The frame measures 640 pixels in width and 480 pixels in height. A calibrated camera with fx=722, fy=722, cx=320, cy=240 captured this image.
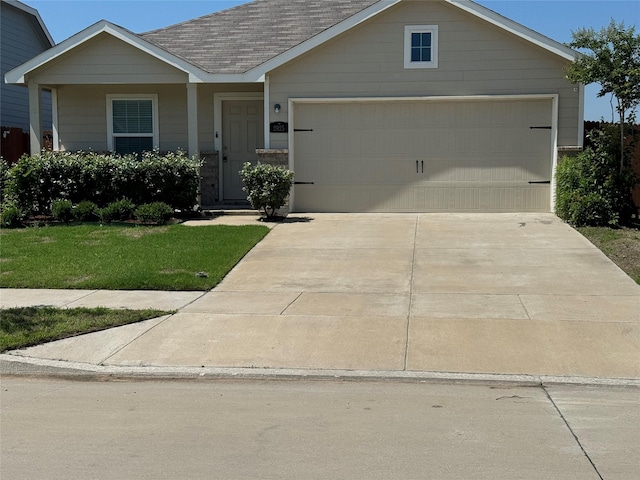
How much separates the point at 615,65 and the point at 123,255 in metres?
9.21

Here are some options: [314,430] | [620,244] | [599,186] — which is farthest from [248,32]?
[314,430]

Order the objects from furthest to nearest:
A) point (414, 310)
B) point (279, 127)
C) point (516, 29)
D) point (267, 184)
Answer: point (279, 127)
point (516, 29)
point (267, 184)
point (414, 310)

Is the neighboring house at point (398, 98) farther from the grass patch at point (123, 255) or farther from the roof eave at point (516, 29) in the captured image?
the grass patch at point (123, 255)

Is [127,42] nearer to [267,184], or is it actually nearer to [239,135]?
[239,135]

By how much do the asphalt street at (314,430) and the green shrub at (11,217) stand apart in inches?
341

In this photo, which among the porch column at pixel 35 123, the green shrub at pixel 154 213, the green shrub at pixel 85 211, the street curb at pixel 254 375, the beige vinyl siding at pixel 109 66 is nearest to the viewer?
the street curb at pixel 254 375

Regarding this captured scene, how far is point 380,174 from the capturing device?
1574 cm

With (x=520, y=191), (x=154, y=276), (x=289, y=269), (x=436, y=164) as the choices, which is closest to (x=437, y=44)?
(x=436, y=164)

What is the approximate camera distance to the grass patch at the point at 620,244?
35.1ft

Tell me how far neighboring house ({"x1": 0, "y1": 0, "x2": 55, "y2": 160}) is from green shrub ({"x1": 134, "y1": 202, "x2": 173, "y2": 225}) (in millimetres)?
8459

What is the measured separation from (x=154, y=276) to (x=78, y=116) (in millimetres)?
8881

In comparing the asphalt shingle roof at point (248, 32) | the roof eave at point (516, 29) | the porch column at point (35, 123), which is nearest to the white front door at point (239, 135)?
the asphalt shingle roof at point (248, 32)

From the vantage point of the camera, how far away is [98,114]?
57.8 ft

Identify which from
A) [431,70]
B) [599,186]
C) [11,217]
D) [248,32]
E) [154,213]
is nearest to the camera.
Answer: [599,186]
